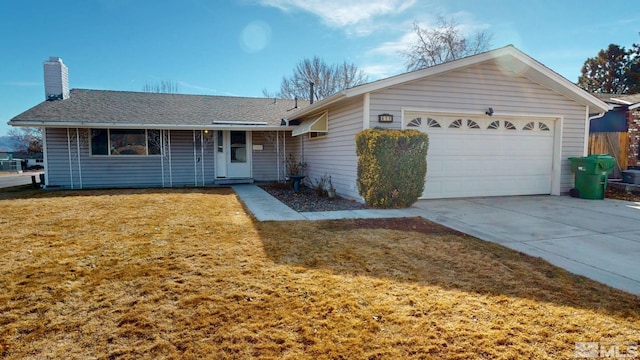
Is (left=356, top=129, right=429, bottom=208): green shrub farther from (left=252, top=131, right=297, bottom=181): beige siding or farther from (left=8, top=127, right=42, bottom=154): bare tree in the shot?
(left=8, top=127, right=42, bottom=154): bare tree

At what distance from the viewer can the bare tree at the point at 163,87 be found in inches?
1189

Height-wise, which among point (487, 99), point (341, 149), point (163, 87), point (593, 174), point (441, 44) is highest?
point (441, 44)

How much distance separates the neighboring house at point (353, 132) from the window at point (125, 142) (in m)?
0.03

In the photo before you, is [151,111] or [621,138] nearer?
[151,111]

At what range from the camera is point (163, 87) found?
30656mm

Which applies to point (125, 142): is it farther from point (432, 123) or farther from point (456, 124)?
point (456, 124)

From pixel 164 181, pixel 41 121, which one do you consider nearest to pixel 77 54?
pixel 41 121

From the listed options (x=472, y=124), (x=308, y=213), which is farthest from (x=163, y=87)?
(x=472, y=124)

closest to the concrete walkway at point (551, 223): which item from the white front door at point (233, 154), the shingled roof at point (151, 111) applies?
the white front door at point (233, 154)

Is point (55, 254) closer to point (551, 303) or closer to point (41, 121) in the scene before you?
point (551, 303)

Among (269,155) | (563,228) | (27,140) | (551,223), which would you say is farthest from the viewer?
(27,140)

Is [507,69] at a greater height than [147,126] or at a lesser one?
greater

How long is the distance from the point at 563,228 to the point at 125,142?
1308 centimetres

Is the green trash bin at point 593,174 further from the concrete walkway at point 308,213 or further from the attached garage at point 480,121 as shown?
the concrete walkway at point 308,213
